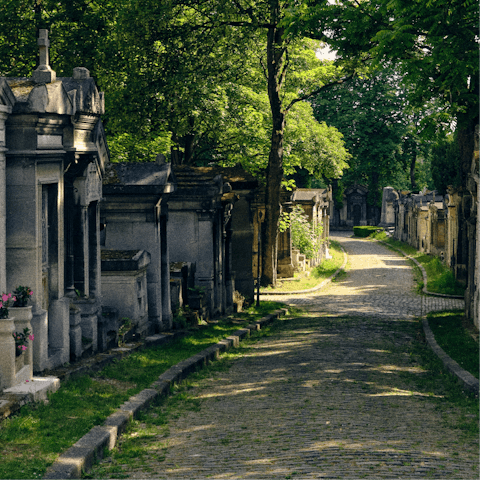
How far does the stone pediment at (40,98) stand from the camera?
809 cm

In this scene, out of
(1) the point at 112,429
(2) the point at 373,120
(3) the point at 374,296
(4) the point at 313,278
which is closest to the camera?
(1) the point at 112,429

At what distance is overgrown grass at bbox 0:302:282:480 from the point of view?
573cm

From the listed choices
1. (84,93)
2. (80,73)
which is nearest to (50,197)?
(84,93)

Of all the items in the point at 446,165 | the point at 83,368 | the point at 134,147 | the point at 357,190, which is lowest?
the point at 83,368

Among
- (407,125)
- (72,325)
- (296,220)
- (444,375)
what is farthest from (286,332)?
(407,125)

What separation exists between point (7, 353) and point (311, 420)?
320 cm

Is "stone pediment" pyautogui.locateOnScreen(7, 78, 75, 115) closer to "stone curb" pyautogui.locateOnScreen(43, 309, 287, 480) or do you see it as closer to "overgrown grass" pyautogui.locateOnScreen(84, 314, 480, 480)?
"stone curb" pyautogui.locateOnScreen(43, 309, 287, 480)

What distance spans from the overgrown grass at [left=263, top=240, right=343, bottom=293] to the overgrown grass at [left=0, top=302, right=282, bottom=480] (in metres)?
14.2

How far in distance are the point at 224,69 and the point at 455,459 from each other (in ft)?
49.5

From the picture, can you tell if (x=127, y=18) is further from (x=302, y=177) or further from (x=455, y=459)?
(x=302, y=177)

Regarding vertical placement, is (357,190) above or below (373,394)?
above

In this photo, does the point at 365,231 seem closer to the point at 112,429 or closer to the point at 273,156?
the point at 273,156

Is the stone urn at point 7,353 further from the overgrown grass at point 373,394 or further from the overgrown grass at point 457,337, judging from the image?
the overgrown grass at point 457,337

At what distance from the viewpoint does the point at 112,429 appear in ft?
22.4
